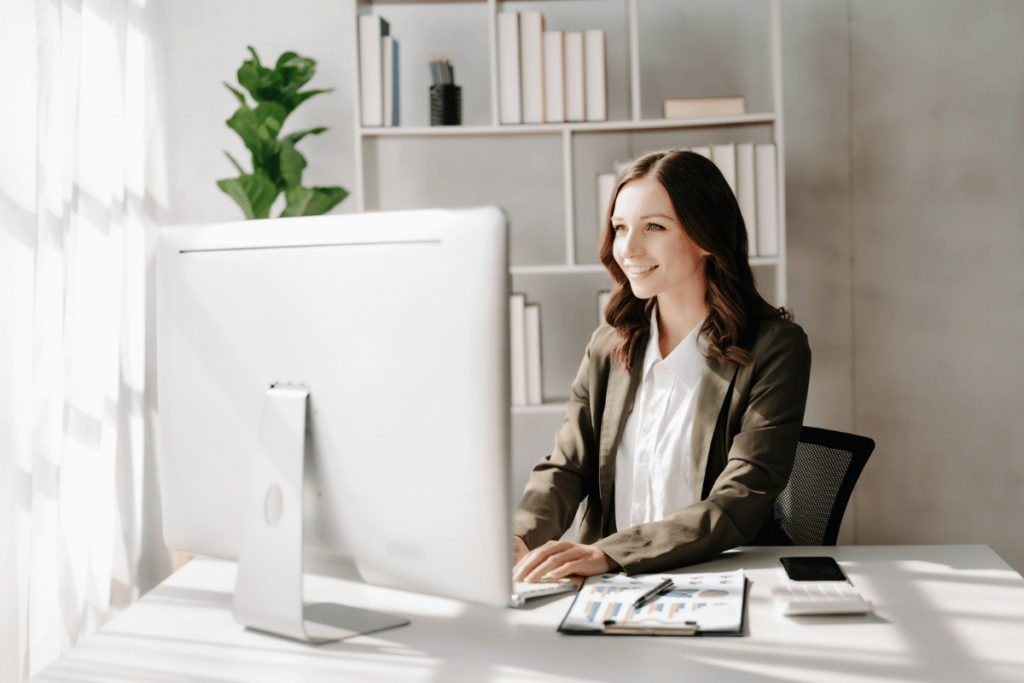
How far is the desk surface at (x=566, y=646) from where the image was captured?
0.89m

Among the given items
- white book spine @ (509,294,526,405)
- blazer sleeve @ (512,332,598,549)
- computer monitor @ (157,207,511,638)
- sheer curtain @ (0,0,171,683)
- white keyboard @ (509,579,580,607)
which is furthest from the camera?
white book spine @ (509,294,526,405)

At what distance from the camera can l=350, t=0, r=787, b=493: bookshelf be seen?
2.80 meters

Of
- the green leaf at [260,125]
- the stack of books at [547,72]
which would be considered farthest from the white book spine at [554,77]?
the green leaf at [260,125]

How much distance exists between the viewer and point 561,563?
1.21 metres

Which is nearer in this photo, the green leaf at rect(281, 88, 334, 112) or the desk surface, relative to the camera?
the desk surface

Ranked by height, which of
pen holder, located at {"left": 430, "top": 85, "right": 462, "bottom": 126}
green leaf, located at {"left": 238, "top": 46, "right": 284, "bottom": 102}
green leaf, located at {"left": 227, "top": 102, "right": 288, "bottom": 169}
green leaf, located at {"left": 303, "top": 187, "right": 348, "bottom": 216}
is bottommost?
green leaf, located at {"left": 303, "top": 187, "right": 348, "bottom": 216}

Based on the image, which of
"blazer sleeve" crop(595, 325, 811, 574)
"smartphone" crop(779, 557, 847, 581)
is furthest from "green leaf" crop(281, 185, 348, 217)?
"smartphone" crop(779, 557, 847, 581)

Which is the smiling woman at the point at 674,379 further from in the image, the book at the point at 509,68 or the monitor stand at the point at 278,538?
the book at the point at 509,68

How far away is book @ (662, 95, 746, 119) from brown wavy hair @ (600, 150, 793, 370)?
90 centimetres

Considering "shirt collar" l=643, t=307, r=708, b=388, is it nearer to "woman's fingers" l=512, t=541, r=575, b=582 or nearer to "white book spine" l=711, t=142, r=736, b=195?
"woman's fingers" l=512, t=541, r=575, b=582

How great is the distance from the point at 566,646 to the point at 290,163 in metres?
1.96

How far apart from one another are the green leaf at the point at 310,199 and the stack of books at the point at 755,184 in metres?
0.86

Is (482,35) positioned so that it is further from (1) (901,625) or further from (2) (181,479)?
(1) (901,625)

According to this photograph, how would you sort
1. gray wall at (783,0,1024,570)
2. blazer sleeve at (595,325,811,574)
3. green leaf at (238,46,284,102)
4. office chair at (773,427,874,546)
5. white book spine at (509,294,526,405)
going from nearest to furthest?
blazer sleeve at (595,325,811,574) < office chair at (773,427,874,546) < green leaf at (238,46,284,102) < white book spine at (509,294,526,405) < gray wall at (783,0,1024,570)
